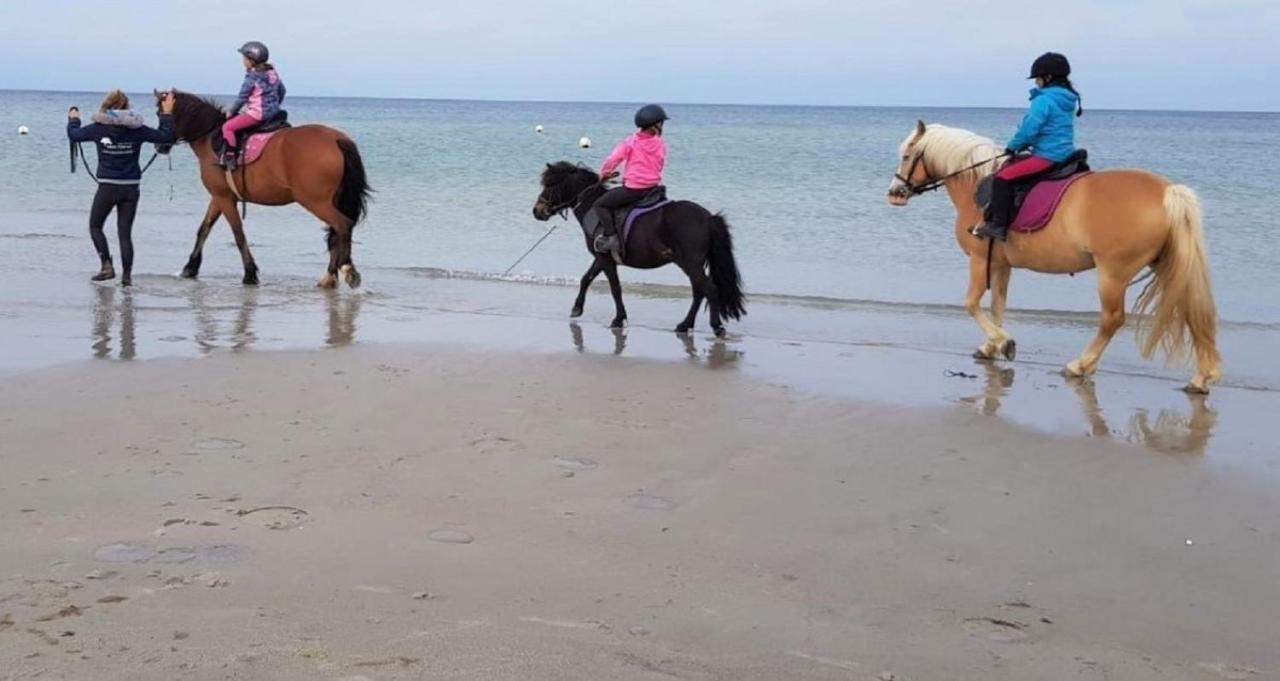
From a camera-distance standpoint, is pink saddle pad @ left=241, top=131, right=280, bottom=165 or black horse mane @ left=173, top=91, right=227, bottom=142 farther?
black horse mane @ left=173, top=91, right=227, bottom=142

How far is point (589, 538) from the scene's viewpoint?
483cm

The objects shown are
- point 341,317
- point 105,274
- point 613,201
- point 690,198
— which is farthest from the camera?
point 690,198

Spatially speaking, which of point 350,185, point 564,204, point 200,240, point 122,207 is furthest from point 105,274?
point 564,204

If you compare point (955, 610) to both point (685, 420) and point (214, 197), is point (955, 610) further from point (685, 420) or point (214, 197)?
point (214, 197)

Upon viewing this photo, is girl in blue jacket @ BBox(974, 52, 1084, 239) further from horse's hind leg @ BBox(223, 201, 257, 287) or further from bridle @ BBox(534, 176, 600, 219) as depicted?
horse's hind leg @ BBox(223, 201, 257, 287)

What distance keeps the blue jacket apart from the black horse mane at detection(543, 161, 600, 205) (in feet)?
10.6

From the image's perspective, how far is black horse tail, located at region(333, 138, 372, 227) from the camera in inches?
457

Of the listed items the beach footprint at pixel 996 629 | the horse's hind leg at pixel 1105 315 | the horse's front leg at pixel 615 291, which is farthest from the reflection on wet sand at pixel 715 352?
the beach footprint at pixel 996 629

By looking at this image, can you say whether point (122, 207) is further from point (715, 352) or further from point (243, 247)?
point (715, 352)

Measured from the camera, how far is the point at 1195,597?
4527 mm

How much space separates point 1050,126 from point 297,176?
21.2 ft

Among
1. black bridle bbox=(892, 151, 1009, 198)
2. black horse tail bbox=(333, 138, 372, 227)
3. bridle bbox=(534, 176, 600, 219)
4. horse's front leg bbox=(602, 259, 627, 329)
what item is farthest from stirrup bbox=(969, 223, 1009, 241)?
black horse tail bbox=(333, 138, 372, 227)

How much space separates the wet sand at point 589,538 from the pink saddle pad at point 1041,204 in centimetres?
197

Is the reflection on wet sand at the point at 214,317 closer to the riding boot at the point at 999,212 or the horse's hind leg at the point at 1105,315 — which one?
the riding boot at the point at 999,212
